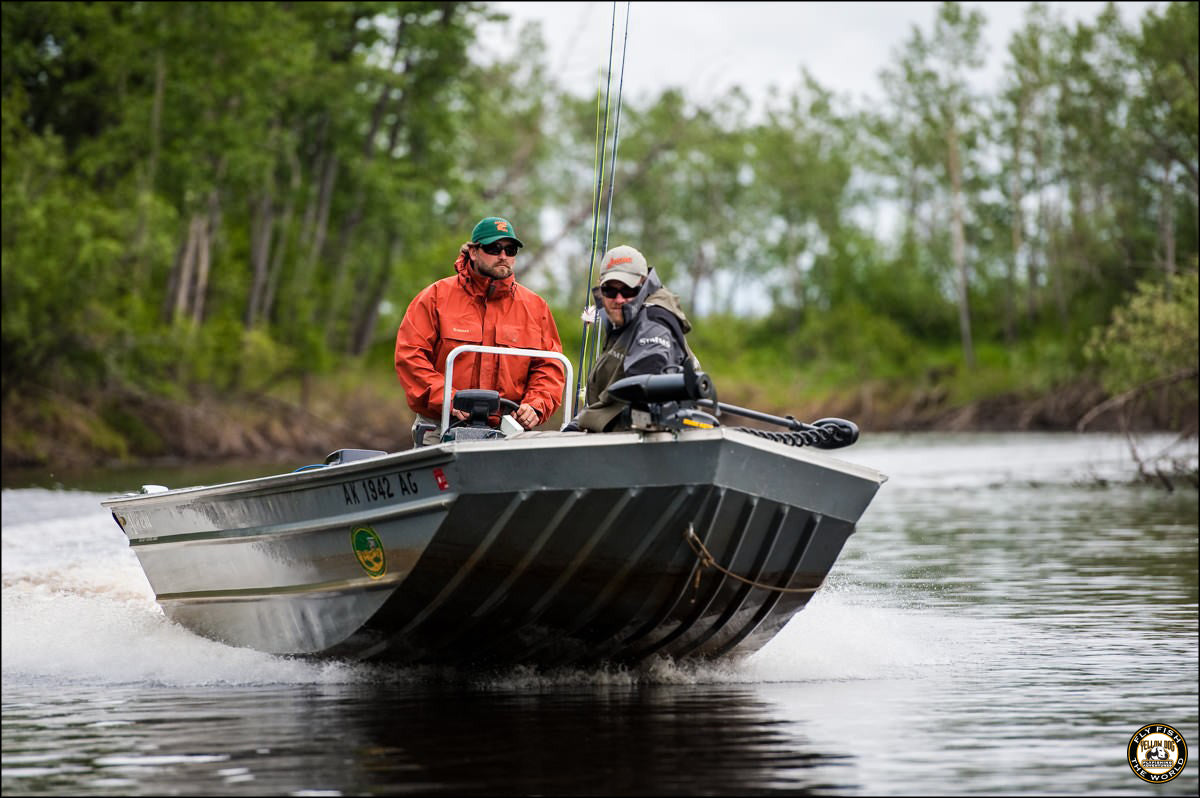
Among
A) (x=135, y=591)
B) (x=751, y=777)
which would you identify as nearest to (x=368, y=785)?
(x=751, y=777)

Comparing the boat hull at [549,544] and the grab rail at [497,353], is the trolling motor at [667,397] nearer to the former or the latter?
the boat hull at [549,544]

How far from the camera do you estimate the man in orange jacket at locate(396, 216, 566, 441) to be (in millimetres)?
8781

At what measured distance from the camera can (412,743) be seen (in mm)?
6996

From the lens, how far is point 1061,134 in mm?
60656

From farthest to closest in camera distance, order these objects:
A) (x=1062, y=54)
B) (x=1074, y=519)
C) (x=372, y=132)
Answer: (x=1062, y=54) < (x=372, y=132) < (x=1074, y=519)

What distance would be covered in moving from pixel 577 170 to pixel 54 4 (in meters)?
46.5

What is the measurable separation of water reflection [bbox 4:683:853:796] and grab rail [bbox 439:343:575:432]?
52.8 inches

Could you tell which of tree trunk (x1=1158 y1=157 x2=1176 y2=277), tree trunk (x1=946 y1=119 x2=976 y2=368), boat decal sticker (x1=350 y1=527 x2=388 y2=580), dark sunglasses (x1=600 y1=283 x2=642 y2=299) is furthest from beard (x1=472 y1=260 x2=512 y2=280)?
tree trunk (x1=946 y1=119 x2=976 y2=368)

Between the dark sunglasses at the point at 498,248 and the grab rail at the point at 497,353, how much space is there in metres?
0.47

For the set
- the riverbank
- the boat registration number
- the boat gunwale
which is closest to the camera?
the boat gunwale

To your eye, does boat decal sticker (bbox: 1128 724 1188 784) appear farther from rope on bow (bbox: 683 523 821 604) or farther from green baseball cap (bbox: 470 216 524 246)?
green baseball cap (bbox: 470 216 524 246)

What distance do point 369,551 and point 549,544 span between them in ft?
2.97

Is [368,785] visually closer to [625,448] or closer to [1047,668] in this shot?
[625,448]

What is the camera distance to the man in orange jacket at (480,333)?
28.8 ft
